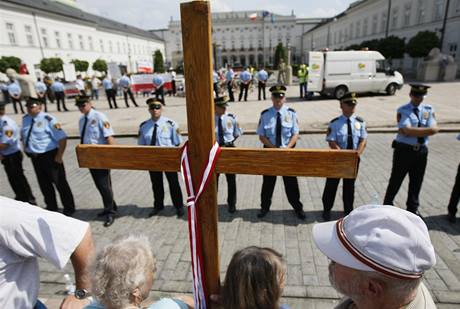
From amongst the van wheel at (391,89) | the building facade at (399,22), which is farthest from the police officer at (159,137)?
the building facade at (399,22)

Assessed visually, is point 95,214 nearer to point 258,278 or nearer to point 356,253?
point 258,278

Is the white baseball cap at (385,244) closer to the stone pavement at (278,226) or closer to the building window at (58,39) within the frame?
the stone pavement at (278,226)

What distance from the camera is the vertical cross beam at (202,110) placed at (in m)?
1.35

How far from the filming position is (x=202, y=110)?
1453 mm

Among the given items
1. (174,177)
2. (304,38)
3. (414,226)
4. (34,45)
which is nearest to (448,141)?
(174,177)

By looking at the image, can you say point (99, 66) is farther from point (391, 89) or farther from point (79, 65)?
point (391, 89)

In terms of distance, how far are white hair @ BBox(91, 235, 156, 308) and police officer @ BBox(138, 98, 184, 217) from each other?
3.37 m

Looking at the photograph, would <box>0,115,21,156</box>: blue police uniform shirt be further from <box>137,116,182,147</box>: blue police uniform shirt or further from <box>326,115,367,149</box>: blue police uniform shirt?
<box>326,115,367,149</box>: blue police uniform shirt

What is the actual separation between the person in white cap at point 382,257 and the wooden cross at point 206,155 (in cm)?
44

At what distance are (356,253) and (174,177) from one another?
404cm

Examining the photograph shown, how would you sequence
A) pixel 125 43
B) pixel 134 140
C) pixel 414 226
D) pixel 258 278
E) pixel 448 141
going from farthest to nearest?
pixel 125 43, pixel 134 140, pixel 448 141, pixel 258 278, pixel 414 226

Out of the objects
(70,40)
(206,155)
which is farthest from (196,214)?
(70,40)

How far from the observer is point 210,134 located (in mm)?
1488

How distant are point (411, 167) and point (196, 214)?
3671 mm
